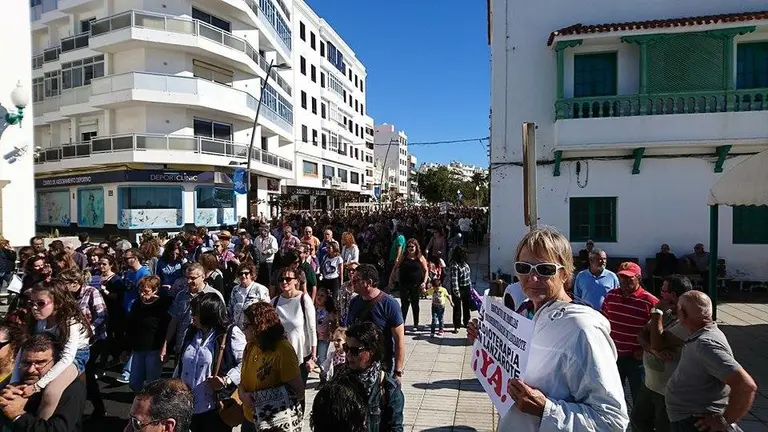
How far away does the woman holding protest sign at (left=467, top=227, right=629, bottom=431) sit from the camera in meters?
1.64

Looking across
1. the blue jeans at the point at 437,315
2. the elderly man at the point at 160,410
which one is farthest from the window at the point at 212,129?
the elderly man at the point at 160,410

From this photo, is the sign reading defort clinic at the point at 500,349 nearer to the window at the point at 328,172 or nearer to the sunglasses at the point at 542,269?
the sunglasses at the point at 542,269

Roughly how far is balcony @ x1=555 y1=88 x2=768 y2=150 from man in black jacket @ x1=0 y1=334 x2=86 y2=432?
448 inches

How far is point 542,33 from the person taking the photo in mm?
12250

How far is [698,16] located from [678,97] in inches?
86.1

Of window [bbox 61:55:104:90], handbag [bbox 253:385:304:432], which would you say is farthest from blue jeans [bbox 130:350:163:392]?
window [bbox 61:55:104:90]

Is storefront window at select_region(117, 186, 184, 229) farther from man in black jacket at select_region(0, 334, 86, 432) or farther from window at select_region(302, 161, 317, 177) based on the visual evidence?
man in black jacket at select_region(0, 334, 86, 432)

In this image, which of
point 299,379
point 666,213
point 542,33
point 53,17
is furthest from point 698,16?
point 53,17

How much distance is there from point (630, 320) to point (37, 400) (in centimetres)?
438

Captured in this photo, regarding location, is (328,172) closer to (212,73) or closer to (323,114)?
(323,114)

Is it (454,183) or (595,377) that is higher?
(454,183)

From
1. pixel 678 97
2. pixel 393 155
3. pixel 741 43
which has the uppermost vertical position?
pixel 393 155

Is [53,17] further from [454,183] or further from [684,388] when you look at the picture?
[454,183]

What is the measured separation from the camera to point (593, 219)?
40.4 feet
